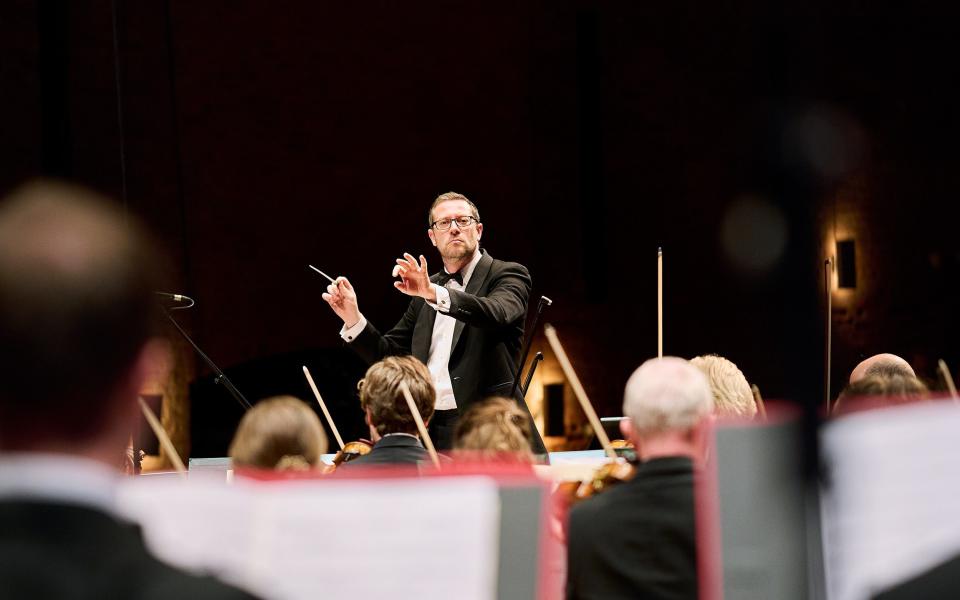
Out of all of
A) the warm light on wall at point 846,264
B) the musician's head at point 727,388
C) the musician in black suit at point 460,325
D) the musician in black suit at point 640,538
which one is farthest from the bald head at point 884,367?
the warm light on wall at point 846,264

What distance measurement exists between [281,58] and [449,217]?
3.52m

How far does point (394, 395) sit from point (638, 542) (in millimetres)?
976

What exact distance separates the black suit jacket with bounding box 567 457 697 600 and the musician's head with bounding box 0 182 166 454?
1.12m

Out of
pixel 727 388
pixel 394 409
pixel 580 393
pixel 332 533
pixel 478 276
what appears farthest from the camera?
pixel 478 276

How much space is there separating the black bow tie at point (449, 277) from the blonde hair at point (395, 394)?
1000 millimetres

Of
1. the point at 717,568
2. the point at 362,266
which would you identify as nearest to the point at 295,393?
the point at 362,266

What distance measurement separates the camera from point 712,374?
2740mm

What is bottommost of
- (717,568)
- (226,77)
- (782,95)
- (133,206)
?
(717,568)

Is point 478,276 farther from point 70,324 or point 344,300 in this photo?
point 70,324

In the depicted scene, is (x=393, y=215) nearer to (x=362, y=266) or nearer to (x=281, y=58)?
(x=362, y=266)

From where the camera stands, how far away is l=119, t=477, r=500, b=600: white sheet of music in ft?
3.23

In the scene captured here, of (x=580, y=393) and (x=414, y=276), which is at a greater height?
(x=414, y=276)

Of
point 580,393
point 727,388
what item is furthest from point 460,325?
point 580,393

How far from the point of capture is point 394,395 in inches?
101
